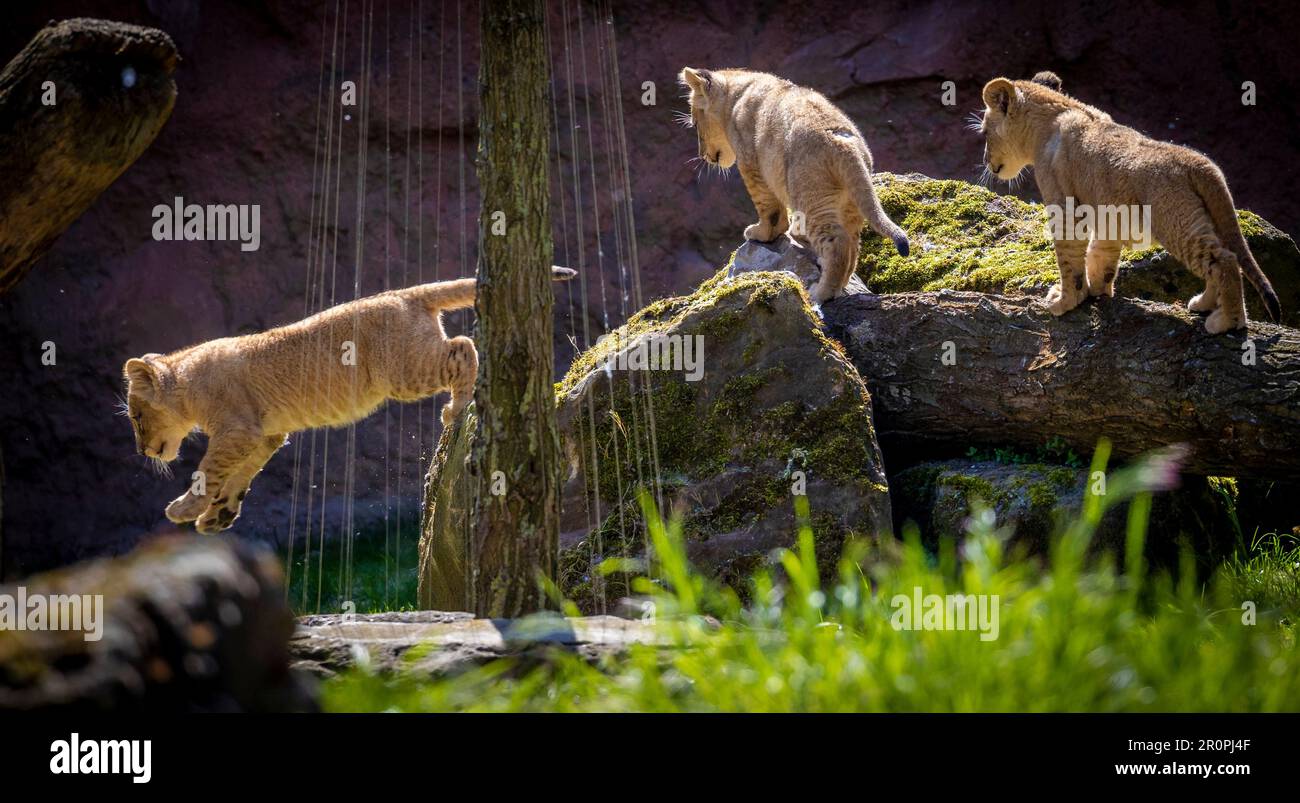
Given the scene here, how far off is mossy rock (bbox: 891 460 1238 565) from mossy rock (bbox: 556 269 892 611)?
0.73 m

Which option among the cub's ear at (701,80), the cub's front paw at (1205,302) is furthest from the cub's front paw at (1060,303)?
the cub's ear at (701,80)

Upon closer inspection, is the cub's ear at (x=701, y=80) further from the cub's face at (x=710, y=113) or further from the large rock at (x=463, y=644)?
the large rock at (x=463, y=644)

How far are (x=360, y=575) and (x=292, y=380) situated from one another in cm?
438

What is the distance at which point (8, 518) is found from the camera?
1375cm

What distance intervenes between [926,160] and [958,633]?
41.3ft

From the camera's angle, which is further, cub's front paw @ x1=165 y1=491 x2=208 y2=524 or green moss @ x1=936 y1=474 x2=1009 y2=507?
cub's front paw @ x1=165 y1=491 x2=208 y2=524

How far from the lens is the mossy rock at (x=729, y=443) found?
23.8 feet

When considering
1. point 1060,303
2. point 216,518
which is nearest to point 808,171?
point 1060,303

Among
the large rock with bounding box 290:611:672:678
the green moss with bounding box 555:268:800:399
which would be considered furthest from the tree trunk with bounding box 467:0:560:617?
the green moss with bounding box 555:268:800:399

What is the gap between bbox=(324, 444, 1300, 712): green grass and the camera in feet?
11.1

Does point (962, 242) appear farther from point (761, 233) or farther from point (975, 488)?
point (975, 488)

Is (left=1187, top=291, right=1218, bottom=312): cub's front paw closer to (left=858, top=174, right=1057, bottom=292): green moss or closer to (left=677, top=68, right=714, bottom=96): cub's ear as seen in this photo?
(left=858, top=174, right=1057, bottom=292): green moss

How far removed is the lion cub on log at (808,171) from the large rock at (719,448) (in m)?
0.99

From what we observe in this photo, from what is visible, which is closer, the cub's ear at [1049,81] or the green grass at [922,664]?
the green grass at [922,664]
